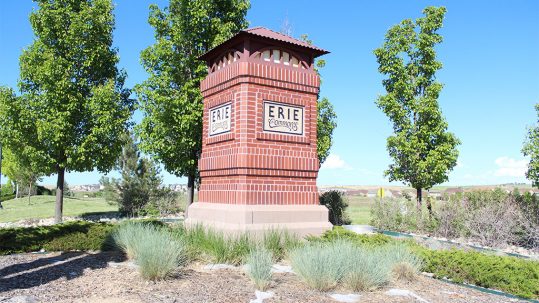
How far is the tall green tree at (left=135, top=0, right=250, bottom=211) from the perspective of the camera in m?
17.1

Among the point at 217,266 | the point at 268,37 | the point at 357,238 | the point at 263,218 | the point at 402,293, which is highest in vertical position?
the point at 268,37

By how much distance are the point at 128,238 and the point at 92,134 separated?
39.1 ft

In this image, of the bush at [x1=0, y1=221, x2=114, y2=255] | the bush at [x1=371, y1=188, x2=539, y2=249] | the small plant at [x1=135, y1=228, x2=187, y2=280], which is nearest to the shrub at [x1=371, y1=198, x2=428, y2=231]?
the bush at [x1=371, y1=188, x2=539, y2=249]

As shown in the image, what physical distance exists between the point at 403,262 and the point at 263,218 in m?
3.69

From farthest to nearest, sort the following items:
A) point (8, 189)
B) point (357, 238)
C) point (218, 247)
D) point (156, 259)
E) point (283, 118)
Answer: point (8, 189) < point (283, 118) < point (357, 238) < point (218, 247) < point (156, 259)

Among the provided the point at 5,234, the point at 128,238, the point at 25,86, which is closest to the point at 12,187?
the point at 25,86

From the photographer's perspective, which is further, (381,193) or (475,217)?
(381,193)

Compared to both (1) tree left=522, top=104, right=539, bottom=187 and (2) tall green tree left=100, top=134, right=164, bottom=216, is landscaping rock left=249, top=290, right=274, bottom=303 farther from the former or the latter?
(2) tall green tree left=100, top=134, right=164, bottom=216

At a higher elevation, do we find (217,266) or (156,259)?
(156,259)

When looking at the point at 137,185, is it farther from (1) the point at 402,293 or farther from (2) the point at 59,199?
(1) the point at 402,293

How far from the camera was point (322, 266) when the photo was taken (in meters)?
6.54

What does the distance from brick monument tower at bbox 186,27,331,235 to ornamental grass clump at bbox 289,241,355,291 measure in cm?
330

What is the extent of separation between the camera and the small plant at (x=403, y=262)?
741 centimetres

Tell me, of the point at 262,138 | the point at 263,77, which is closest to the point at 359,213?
the point at 262,138
